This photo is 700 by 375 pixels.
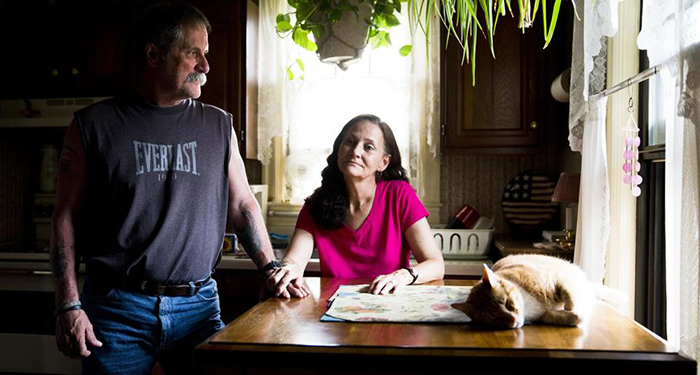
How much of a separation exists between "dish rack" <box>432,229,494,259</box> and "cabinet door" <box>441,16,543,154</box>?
17.0 inches

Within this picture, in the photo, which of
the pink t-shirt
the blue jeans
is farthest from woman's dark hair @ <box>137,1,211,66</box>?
the pink t-shirt

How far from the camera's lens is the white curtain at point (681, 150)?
133 cm

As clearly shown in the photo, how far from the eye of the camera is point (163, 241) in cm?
149

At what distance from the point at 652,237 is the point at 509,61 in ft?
4.23

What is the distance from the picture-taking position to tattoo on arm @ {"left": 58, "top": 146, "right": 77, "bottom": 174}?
4.88 ft

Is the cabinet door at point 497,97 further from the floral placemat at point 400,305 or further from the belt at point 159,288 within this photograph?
the belt at point 159,288

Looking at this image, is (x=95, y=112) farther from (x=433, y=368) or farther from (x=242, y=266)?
(x=242, y=266)

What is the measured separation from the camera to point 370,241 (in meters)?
1.97

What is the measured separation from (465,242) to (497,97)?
759 mm

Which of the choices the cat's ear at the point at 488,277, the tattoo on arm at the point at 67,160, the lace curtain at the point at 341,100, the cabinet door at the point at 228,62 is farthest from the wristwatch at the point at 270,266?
the lace curtain at the point at 341,100

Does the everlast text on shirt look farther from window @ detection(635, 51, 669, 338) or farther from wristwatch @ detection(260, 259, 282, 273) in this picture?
window @ detection(635, 51, 669, 338)

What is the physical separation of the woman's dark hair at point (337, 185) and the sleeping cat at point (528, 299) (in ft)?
2.67

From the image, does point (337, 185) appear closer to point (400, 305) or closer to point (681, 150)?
point (400, 305)

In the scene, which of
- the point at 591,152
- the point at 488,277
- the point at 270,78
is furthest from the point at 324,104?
the point at 488,277
